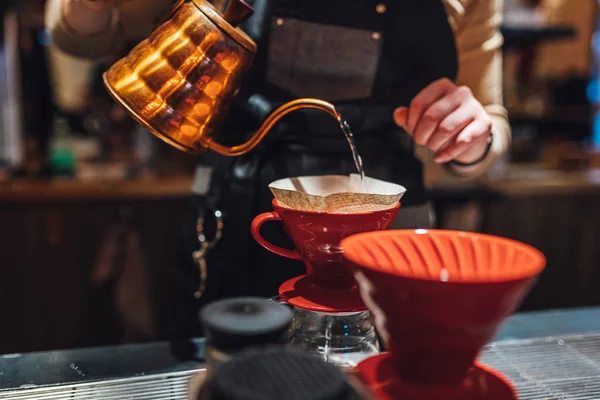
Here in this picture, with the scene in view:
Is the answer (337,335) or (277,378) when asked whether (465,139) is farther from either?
(277,378)

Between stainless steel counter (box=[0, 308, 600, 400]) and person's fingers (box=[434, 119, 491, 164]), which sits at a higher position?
person's fingers (box=[434, 119, 491, 164])

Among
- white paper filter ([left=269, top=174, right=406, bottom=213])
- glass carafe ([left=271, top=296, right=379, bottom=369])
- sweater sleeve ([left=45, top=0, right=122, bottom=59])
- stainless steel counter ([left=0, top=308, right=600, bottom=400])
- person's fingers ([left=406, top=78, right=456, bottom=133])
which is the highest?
sweater sleeve ([left=45, top=0, right=122, bottom=59])

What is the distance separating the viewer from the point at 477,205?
9.21ft

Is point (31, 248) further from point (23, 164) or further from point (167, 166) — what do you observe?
point (167, 166)

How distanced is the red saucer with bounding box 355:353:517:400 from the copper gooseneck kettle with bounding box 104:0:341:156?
0.33 metres

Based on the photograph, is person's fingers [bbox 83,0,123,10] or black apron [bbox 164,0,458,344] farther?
black apron [bbox 164,0,458,344]

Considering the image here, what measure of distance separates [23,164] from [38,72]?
1.42 feet

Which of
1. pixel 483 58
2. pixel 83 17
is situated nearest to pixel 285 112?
pixel 83 17

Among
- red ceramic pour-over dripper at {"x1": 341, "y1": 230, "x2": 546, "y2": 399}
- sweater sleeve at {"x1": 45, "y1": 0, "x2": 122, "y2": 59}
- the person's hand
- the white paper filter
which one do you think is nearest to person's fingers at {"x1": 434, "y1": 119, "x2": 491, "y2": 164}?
the person's hand

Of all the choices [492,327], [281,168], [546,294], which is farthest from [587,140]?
[492,327]

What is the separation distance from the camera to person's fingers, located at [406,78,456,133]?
0.87 meters

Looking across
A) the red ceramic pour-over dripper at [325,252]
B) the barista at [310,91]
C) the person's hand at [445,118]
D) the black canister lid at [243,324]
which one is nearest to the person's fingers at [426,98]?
the person's hand at [445,118]

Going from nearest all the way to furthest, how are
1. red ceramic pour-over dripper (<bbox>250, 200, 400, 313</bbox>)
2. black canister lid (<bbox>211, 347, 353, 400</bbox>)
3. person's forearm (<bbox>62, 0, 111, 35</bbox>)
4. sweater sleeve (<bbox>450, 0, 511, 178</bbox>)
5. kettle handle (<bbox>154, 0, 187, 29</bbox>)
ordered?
black canister lid (<bbox>211, 347, 353, 400</bbox>)
red ceramic pour-over dripper (<bbox>250, 200, 400, 313</bbox>)
kettle handle (<bbox>154, 0, 187, 29</bbox>)
person's forearm (<bbox>62, 0, 111, 35</bbox>)
sweater sleeve (<bbox>450, 0, 511, 178</bbox>)

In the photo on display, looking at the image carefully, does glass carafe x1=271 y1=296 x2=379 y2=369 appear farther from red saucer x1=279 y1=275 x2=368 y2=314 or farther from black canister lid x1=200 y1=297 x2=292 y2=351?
black canister lid x1=200 y1=297 x2=292 y2=351
